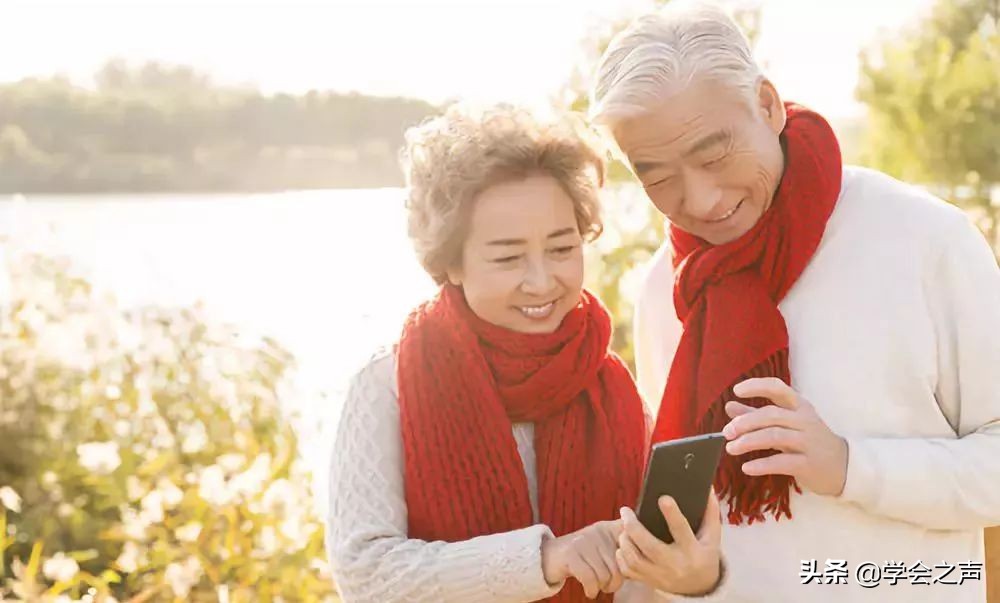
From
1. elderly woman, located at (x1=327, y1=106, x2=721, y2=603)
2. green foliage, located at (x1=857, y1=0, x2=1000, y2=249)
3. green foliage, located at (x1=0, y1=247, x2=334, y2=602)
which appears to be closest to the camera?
elderly woman, located at (x1=327, y1=106, x2=721, y2=603)

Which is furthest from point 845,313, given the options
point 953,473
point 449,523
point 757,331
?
point 449,523

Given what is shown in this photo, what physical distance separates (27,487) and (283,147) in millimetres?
1645

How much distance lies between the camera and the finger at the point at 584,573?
6.06 feet

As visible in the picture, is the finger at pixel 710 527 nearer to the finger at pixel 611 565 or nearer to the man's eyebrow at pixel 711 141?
the finger at pixel 611 565

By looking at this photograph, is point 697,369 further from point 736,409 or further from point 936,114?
point 936,114

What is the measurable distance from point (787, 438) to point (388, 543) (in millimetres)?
725

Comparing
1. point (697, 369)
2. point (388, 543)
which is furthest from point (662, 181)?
point (388, 543)

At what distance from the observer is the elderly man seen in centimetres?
202

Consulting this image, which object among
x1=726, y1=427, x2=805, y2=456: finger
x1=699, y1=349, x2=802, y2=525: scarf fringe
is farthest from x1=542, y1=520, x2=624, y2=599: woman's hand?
x1=699, y1=349, x2=802, y2=525: scarf fringe

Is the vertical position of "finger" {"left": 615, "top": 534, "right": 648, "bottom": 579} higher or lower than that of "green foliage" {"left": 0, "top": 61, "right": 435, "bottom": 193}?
lower

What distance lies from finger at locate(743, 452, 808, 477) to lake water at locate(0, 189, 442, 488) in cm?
164

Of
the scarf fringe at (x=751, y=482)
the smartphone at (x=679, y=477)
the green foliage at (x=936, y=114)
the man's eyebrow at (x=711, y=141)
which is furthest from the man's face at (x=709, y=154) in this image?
the green foliage at (x=936, y=114)

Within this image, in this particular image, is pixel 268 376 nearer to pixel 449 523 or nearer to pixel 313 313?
pixel 313 313

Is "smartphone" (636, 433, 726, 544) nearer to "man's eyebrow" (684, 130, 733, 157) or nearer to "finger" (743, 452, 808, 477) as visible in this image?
"finger" (743, 452, 808, 477)
